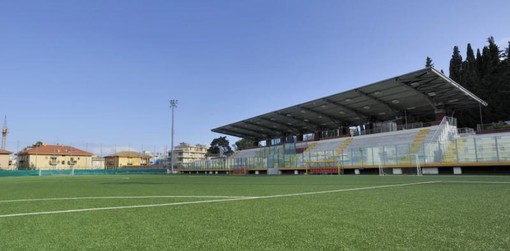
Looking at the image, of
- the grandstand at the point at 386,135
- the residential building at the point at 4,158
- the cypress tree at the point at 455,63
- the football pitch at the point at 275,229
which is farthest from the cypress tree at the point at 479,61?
the residential building at the point at 4,158

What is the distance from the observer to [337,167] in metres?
31.9

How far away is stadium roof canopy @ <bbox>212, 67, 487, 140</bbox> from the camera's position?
1230 inches

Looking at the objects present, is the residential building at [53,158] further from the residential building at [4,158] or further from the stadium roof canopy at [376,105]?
the stadium roof canopy at [376,105]

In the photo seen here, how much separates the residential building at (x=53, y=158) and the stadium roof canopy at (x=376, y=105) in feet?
177

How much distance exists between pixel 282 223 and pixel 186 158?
4986 inches

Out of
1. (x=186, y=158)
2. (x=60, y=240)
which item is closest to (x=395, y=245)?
(x=60, y=240)

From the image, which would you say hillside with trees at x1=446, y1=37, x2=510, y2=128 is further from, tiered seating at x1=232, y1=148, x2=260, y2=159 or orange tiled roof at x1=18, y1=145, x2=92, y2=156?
orange tiled roof at x1=18, y1=145, x2=92, y2=156

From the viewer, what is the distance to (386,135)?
123ft

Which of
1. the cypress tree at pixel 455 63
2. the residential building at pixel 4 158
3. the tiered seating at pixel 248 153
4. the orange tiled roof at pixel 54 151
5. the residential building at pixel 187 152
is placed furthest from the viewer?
the residential building at pixel 187 152

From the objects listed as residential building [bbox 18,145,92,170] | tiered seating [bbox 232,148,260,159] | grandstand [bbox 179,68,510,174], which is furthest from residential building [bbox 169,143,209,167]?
grandstand [bbox 179,68,510,174]

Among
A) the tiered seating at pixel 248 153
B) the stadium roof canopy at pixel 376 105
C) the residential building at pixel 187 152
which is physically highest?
the stadium roof canopy at pixel 376 105

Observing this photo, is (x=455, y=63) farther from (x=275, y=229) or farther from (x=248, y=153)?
(x=275, y=229)

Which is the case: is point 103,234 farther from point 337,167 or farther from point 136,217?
point 337,167

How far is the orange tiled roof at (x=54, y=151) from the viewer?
270 feet
